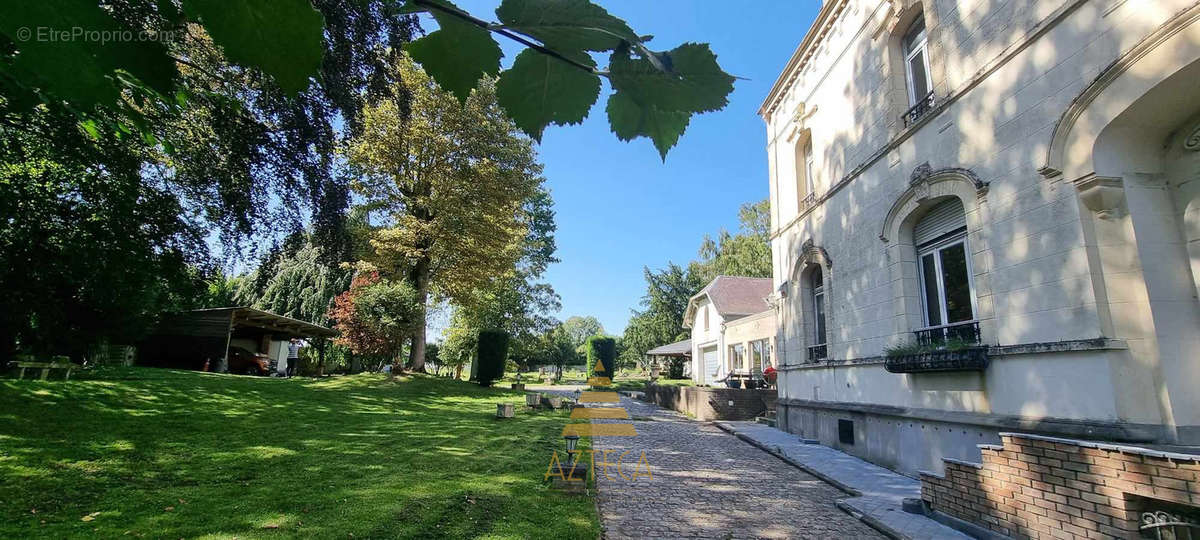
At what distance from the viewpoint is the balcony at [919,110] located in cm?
788

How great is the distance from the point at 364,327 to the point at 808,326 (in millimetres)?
16937

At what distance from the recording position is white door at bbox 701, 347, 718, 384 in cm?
2892

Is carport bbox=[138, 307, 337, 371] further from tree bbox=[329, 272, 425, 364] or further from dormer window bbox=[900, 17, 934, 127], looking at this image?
dormer window bbox=[900, 17, 934, 127]

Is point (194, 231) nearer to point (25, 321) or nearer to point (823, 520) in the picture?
point (25, 321)

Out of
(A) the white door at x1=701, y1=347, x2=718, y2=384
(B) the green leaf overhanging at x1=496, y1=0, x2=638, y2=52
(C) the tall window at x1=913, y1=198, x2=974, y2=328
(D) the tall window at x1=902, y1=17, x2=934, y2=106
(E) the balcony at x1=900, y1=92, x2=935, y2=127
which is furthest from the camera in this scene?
(A) the white door at x1=701, y1=347, x2=718, y2=384

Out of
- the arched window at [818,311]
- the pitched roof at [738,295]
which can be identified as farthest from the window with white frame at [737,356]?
the arched window at [818,311]

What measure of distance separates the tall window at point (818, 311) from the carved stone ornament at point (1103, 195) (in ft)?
20.5

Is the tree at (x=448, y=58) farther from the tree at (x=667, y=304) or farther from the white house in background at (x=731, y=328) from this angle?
the tree at (x=667, y=304)

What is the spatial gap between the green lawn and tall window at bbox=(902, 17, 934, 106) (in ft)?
27.9

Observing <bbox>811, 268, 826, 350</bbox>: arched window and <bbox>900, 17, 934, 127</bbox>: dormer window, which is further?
<bbox>811, 268, 826, 350</bbox>: arched window

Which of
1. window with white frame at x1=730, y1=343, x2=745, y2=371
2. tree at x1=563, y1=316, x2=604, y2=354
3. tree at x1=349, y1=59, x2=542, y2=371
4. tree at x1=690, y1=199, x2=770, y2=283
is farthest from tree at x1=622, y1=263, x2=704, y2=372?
tree at x1=563, y1=316, x2=604, y2=354

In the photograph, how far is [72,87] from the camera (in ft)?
2.12

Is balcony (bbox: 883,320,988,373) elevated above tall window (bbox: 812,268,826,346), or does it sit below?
below
